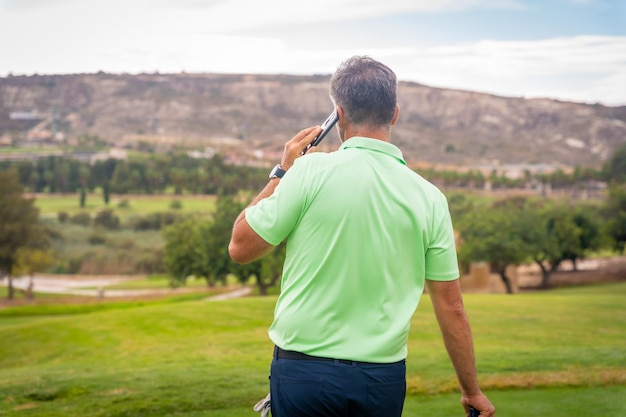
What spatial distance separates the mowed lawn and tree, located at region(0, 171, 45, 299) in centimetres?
4506

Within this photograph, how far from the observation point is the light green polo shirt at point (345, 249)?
2.60 m

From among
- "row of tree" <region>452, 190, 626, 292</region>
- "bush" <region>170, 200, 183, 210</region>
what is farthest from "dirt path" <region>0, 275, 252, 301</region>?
"row of tree" <region>452, 190, 626, 292</region>

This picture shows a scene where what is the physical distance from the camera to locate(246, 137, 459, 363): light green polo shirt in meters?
2.60

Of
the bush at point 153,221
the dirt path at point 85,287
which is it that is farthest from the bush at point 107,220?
the dirt path at point 85,287

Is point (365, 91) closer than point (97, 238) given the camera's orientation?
Yes

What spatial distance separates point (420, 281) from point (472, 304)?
2616cm

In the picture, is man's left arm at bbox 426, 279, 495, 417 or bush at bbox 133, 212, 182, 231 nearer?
man's left arm at bbox 426, 279, 495, 417

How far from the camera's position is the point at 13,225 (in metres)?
65.8

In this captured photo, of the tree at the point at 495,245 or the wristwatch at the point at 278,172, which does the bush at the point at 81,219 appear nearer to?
the tree at the point at 495,245

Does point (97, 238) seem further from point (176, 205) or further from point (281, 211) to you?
point (281, 211)

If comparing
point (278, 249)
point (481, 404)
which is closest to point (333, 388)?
point (481, 404)

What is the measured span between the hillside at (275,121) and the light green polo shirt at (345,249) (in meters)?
151

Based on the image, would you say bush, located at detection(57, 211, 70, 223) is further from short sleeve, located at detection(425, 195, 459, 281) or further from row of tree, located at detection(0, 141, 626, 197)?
short sleeve, located at detection(425, 195, 459, 281)

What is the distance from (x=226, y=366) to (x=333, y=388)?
9.07 m
